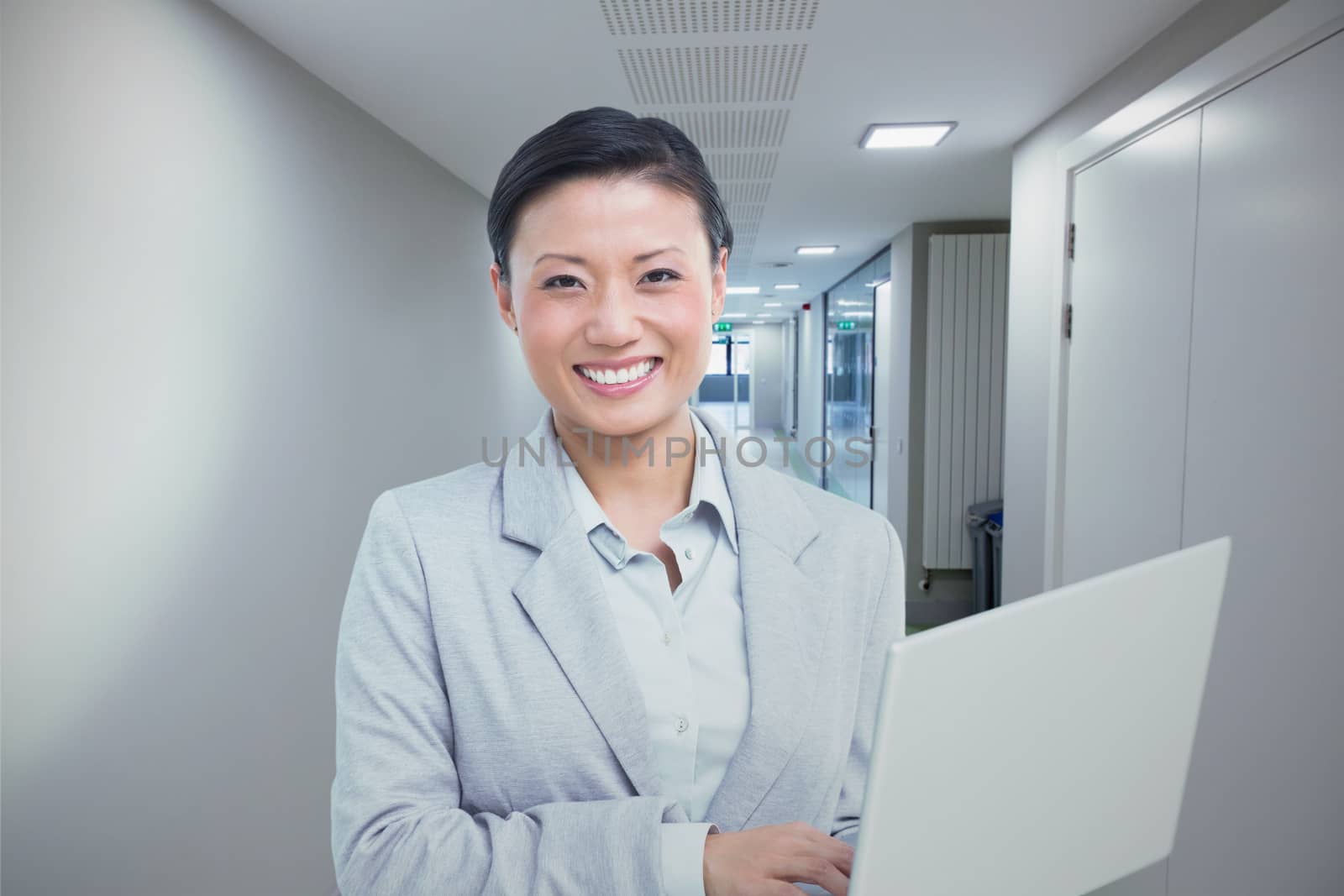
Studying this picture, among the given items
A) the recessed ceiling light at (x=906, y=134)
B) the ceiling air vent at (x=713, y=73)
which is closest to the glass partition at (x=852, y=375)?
the recessed ceiling light at (x=906, y=134)

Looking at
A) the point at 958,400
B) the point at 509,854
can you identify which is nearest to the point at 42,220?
the point at 509,854

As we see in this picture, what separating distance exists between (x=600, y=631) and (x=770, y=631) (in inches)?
8.6

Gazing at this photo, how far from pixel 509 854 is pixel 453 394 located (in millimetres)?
3179

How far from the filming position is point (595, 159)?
918 millimetres

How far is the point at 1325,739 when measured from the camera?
1694 millimetres

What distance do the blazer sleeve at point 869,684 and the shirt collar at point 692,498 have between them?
0.22 m

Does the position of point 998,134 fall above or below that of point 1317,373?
above

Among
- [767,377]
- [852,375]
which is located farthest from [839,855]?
[767,377]

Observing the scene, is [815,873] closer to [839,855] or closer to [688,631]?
[839,855]

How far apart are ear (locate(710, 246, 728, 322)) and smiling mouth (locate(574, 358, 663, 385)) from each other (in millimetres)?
152

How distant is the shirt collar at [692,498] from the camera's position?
1.03 m

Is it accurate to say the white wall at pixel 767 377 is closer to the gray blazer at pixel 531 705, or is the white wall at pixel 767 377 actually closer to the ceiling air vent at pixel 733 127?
the ceiling air vent at pixel 733 127

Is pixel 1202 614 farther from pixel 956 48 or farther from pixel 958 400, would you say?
pixel 958 400

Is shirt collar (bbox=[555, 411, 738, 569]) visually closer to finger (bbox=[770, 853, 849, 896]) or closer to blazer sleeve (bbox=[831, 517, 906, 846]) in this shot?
blazer sleeve (bbox=[831, 517, 906, 846])
